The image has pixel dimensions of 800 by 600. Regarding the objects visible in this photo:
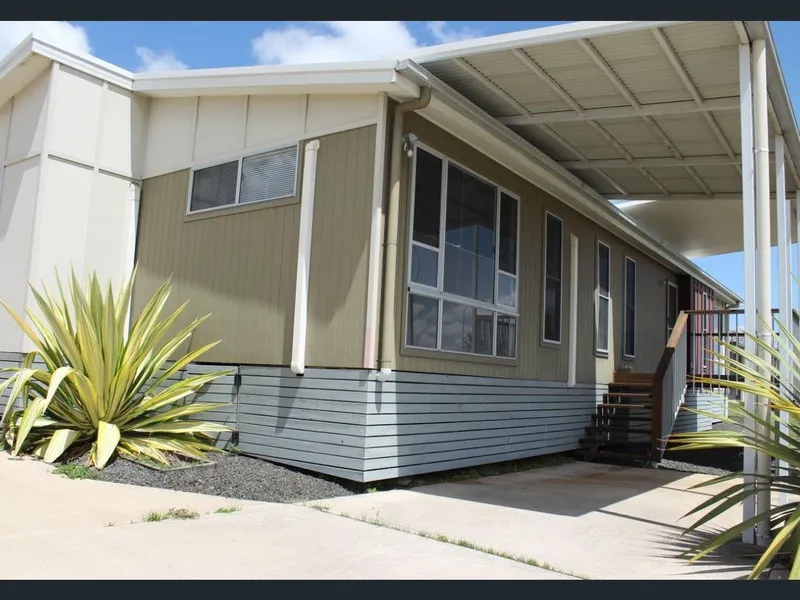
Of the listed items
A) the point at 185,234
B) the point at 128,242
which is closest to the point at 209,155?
the point at 185,234

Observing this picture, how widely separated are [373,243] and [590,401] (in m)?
5.92

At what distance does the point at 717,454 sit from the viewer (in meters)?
11.2

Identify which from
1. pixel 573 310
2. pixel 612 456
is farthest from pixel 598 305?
pixel 612 456

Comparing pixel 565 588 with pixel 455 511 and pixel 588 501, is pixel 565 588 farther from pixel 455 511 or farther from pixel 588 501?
pixel 588 501

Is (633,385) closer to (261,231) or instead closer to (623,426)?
(623,426)

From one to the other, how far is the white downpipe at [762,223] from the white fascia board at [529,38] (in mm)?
820

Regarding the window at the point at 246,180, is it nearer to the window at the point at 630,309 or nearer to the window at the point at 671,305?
the window at the point at 630,309

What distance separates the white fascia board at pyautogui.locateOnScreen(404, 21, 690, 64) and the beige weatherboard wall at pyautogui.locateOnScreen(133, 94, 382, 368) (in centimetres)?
68

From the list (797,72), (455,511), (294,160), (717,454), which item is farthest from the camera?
(717,454)

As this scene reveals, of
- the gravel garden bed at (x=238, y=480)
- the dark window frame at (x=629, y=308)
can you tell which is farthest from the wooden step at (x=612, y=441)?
the gravel garden bed at (x=238, y=480)

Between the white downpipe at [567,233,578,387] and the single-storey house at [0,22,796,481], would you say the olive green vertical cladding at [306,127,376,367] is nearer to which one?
the single-storey house at [0,22,796,481]

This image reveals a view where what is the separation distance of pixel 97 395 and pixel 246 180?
2.79 m

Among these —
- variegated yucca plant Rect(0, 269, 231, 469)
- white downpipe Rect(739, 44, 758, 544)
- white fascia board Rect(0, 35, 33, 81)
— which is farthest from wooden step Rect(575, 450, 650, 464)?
white fascia board Rect(0, 35, 33, 81)

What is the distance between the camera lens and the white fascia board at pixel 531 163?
710 centimetres
